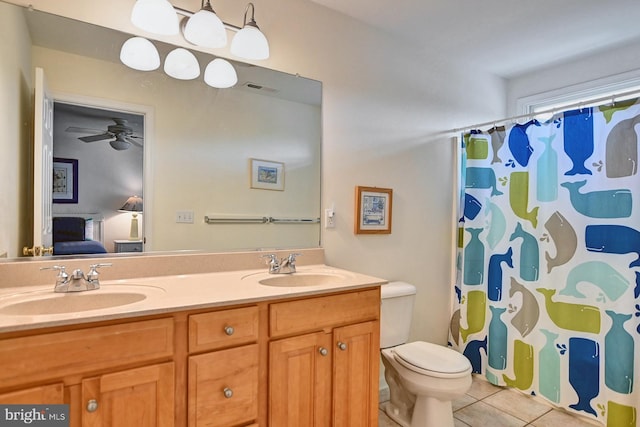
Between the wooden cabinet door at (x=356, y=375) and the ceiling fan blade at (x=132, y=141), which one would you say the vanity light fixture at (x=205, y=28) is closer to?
the ceiling fan blade at (x=132, y=141)

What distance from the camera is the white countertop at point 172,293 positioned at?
3.31 feet

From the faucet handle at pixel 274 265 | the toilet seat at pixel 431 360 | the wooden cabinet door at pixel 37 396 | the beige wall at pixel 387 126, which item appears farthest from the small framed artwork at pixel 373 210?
the wooden cabinet door at pixel 37 396

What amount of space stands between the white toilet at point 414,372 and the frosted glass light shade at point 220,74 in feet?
4.71

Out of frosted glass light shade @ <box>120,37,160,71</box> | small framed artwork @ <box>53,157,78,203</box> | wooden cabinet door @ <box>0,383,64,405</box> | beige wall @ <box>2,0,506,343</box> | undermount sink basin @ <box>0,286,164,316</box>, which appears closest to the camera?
wooden cabinet door @ <box>0,383,64,405</box>

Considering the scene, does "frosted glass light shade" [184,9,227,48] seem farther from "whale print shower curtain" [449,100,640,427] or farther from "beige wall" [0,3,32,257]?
"whale print shower curtain" [449,100,640,427]

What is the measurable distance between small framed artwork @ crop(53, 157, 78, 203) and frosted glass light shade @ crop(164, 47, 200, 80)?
597 millimetres

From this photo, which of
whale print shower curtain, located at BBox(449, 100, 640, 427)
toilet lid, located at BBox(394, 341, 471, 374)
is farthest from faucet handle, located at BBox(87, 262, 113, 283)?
→ whale print shower curtain, located at BBox(449, 100, 640, 427)

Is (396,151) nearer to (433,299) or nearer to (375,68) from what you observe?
(375,68)

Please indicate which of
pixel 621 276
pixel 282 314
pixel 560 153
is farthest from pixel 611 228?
pixel 282 314

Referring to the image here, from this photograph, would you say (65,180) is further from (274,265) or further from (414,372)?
(414,372)

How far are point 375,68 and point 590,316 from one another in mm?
1952

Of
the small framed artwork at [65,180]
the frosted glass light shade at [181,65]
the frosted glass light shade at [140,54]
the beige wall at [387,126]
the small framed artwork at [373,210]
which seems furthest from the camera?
the small framed artwork at [373,210]

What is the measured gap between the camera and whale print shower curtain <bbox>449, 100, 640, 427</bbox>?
1.91 meters

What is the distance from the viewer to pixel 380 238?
91.2 inches
